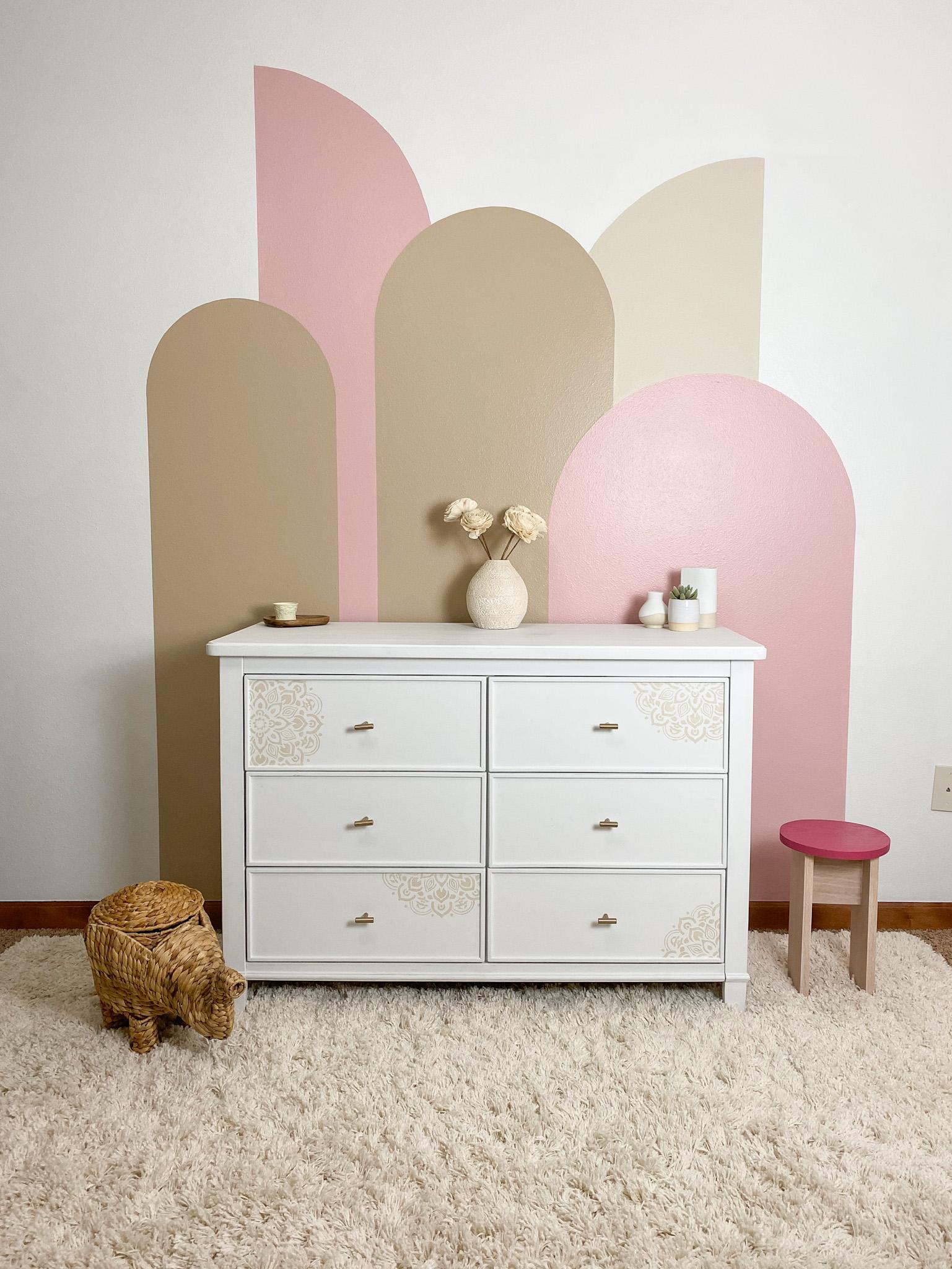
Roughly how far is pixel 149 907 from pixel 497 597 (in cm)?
109

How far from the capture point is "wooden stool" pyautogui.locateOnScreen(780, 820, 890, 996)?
2113mm

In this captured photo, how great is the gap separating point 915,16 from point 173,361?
7.23 feet

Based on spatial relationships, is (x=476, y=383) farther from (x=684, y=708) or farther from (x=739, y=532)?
(x=684, y=708)

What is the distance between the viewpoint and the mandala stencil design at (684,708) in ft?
6.73

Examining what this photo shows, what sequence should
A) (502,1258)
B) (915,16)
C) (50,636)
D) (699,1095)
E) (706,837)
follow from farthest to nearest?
(50,636) < (915,16) < (706,837) < (699,1095) < (502,1258)

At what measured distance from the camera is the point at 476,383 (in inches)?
96.0

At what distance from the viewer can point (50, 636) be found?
2.51 m

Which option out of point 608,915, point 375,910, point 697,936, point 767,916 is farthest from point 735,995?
point 375,910

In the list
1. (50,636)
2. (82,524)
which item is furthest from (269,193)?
(50,636)

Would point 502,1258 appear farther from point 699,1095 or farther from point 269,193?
point 269,193

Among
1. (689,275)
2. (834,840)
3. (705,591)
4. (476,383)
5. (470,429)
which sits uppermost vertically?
(689,275)

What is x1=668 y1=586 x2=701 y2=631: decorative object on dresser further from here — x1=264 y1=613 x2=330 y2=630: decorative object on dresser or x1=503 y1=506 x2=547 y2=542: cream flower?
x1=264 y1=613 x2=330 y2=630: decorative object on dresser

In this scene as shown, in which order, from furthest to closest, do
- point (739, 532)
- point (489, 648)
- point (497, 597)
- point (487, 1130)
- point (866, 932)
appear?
point (739, 532) → point (497, 597) → point (866, 932) → point (489, 648) → point (487, 1130)

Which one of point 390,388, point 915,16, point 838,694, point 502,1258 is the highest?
point 915,16
